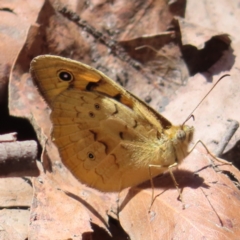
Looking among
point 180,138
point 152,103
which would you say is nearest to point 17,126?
point 152,103

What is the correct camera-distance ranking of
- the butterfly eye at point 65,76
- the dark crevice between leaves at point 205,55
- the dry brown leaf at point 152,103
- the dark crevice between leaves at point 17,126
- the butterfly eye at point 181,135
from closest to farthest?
the dry brown leaf at point 152,103 < the butterfly eye at point 65,76 < the butterfly eye at point 181,135 < the dark crevice between leaves at point 17,126 < the dark crevice between leaves at point 205,55

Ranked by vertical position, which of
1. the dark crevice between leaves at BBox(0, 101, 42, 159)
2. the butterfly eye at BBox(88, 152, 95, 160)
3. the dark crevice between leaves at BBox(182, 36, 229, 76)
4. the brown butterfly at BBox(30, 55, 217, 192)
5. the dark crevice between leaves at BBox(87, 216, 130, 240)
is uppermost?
the dark crevice between leaves at BBox(182, 36, 229, 76)

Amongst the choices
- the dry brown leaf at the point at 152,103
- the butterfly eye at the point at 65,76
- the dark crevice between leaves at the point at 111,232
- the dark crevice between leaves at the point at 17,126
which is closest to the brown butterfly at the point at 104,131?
the butterfly eye at the point at 65,76

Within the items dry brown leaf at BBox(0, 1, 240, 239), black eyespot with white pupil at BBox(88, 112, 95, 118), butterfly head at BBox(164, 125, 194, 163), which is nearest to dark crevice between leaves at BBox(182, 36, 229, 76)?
dry brown leaf at BBox(0, 1, 240, 239)

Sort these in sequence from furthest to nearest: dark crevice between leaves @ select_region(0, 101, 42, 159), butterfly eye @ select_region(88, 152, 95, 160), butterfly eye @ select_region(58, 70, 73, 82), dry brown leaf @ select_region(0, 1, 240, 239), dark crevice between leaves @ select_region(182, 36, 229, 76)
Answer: dark crevice between leaves @ select_region(182, 36, 229, 76), dark crevice between leaves @ select_region(0, 101, 42, 159), butterfly eye @ select_region(88, 152, 95, 160), butterfly eye @ select_region(58, 70, 73, 82), dry brown leaf @ select_region(0, 1, 240, 239)

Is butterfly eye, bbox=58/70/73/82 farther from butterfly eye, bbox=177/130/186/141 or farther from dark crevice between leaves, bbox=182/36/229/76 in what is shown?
dark crevice between leaves, bbox=182/36/229/76

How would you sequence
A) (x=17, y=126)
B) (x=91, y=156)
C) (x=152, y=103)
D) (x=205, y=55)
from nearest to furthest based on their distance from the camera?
(x=91, y=156) < (x=17, y=126) < (x=152, y=103) < (x=205, y=55)

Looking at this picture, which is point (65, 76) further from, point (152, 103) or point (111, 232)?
point (152, 103)

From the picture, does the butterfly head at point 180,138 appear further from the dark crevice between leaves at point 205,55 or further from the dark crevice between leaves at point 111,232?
the dark crevice between leaves at point 205,55
